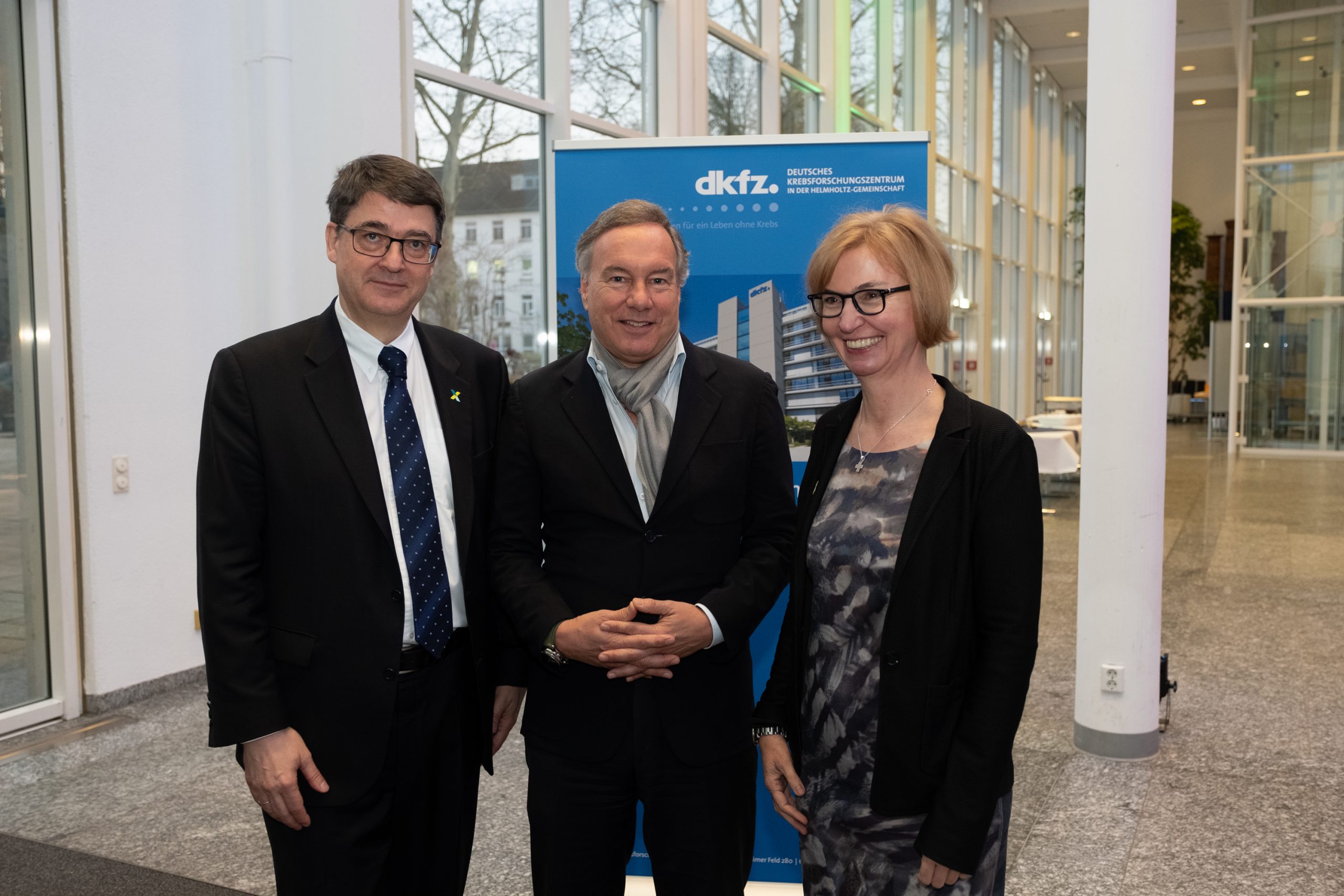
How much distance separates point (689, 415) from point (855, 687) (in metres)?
0.59

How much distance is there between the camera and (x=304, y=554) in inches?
74.9

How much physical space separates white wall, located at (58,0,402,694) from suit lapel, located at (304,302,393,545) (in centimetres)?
320

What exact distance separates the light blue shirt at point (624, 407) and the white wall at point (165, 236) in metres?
3.48

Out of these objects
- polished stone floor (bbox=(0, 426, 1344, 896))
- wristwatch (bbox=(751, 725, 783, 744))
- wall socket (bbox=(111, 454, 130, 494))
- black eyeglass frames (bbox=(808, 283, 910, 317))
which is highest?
black eyeglass frames (bbox=(808, 283, 910, 317))

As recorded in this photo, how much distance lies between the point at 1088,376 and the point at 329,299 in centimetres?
346

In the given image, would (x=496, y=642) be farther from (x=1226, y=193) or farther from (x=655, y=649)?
(x=1226, y=193)

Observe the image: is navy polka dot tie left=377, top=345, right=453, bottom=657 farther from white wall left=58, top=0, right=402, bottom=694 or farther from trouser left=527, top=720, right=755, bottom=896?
white wall left=58, top=0, right=402, bottom=694

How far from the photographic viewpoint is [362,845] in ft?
6.38

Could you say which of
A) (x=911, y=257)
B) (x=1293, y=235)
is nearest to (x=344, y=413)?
(x=911, y=257)

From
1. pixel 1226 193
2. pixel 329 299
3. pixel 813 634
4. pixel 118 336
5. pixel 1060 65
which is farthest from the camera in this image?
pixel 1226 193

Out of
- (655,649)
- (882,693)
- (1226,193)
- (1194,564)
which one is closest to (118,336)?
(655,649)

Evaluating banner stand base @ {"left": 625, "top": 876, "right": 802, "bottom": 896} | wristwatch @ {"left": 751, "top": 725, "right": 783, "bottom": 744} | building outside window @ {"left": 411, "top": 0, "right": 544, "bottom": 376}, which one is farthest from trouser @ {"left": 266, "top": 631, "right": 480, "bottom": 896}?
building outside window @ {"left": 411, "top": 0, "right": 544, "bottom": 376}

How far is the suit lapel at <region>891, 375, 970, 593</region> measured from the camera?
162 centimetres

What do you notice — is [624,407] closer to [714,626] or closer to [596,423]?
[596,423]
